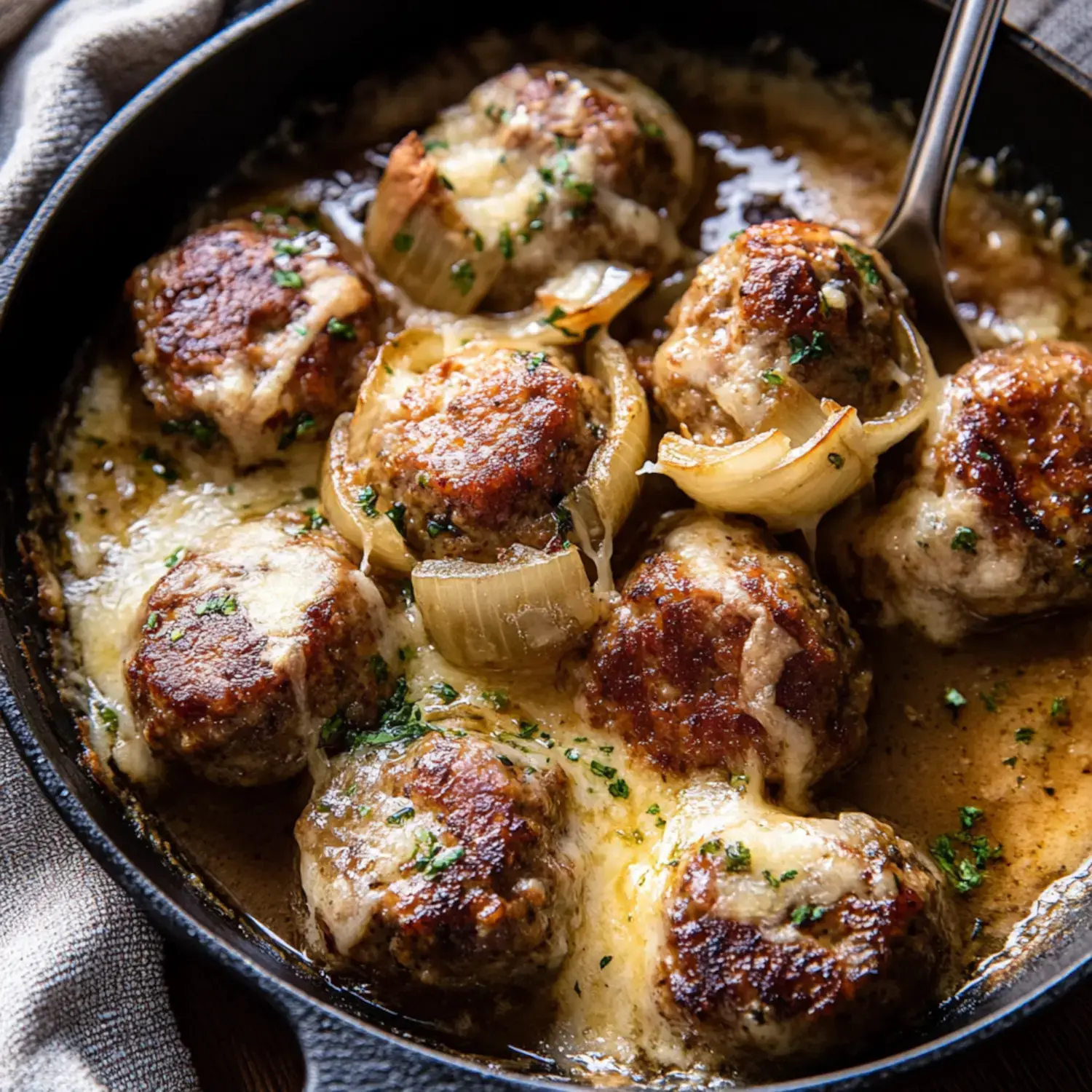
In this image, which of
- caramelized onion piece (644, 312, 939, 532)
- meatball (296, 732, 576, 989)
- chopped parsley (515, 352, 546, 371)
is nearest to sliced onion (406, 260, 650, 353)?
chopped parsley (515, 352, 546, 371)

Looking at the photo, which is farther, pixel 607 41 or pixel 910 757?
pixel 607 41

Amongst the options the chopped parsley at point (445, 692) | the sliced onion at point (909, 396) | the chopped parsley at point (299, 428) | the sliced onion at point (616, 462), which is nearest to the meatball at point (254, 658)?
the chopped parsley at point (445, 692)

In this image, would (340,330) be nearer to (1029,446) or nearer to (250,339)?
(250,339)

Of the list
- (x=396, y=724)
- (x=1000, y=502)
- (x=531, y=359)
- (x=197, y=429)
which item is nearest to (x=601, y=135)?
(x=531, y=359)

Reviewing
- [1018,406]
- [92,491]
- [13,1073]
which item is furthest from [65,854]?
[1018,406]

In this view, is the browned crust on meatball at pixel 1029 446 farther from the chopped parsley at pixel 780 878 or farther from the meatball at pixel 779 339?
the chopped parsley at pixel 780 878

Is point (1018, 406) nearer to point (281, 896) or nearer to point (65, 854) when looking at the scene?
point (281, 896)
